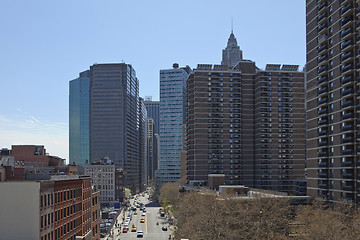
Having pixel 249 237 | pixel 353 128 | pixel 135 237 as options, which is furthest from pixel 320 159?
pixel 135 237

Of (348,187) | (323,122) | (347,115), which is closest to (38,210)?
(348,187)

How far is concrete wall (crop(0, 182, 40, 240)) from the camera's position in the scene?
185ft

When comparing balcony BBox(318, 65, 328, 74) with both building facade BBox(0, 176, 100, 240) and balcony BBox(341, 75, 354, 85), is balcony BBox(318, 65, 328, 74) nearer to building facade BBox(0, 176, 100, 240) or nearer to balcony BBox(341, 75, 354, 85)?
balcony BBox(341, 75, 354, 85)

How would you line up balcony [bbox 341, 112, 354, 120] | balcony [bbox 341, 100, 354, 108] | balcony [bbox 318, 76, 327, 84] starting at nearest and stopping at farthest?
1. balcony [bbox 341, 112, 354, 120]
2. balcony [bbox 341, 100, 354, 108]
3. balcony [bbox 318, 76, 327, 84]

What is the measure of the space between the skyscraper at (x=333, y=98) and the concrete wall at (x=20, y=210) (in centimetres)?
6472

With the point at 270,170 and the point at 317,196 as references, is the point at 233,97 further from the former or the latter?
the point at 317,196

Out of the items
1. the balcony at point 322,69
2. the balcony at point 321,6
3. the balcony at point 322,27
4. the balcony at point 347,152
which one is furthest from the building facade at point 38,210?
the balcony at point 321,6

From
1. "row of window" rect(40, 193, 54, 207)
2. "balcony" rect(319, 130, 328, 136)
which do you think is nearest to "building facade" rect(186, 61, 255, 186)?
"balcony" rect(319, 130, 328, 136)

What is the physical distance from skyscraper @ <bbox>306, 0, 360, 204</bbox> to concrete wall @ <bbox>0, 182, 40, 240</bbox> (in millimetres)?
64724

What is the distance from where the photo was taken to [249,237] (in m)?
78.4

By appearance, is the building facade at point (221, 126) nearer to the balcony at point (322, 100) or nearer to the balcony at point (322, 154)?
the balcony at point (322, 100)

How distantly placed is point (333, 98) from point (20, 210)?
75.4 metres

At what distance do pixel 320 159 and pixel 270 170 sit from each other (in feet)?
242

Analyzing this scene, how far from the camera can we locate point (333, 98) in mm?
100438
